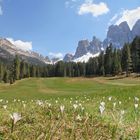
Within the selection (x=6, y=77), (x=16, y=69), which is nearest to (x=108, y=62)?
(x=16, y=69)

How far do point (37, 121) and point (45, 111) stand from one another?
55.5 inches

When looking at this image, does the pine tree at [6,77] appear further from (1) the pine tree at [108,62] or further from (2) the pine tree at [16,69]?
(1) the pine tree at [108,62]

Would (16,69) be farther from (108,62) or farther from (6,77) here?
(108,62)

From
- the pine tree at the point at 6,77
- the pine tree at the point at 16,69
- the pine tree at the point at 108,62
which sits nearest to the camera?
the pine tree at the point at 108,62

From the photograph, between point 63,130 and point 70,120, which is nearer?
point 63,130

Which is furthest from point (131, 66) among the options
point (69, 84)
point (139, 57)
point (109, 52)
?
point (69, 84)

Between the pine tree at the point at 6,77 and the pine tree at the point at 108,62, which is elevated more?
the pine tree at the point at 108,62

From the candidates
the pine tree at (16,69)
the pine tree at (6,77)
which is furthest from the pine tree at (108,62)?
the pine tree at (6,77)

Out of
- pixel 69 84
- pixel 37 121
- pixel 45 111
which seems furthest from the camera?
pixel 69 84

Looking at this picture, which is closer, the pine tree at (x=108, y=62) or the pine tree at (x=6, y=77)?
the pine tree at (x=108, y=62)

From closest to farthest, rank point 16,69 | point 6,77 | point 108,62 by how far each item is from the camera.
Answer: point 108,62 → point 16,69 → point 6,77

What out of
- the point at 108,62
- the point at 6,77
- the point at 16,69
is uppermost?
the point at 108,62

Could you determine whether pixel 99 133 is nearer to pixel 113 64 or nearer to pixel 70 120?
pixel 70 120

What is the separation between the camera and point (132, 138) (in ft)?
16.9
